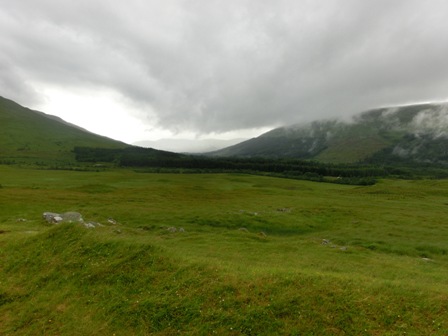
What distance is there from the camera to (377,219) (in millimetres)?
61125

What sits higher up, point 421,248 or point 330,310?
point 330,310

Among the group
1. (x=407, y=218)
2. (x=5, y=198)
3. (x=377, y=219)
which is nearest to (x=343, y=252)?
(x=377, y=219)

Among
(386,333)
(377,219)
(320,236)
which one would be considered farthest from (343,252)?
(377,219)

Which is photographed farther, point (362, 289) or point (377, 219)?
point (377, 219)

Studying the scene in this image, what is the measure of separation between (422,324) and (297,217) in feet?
155

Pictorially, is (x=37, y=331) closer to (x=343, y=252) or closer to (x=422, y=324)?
(x=422, y=324)

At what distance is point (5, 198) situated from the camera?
58719mm

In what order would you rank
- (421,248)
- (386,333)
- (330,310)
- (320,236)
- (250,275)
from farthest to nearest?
(320,236)
(421,248)
(250,275)
(330,310)
(386,333)

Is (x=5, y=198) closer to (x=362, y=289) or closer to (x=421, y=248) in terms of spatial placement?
(x=362, y=289)

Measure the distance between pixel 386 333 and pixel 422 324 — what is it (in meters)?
2.02

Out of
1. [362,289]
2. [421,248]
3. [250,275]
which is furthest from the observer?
[421,248]

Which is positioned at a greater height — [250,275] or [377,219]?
[250,275]

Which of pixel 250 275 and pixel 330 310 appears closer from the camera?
pixel 330 310

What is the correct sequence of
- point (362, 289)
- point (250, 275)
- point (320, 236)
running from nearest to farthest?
point (362, 289) → point (250, 275) → point (320, 236)
